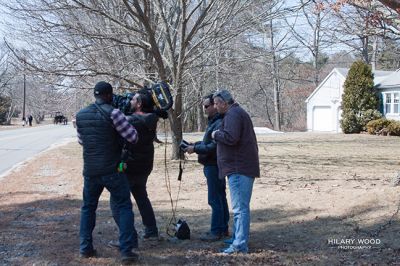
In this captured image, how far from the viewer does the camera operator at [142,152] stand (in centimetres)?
588

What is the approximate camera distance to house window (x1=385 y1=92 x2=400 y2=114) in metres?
34.9

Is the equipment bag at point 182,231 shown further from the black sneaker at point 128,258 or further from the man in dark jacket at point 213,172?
the black sneaker at point 128,258

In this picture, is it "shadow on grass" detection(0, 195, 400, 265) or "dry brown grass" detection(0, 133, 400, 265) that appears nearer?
"shadow on grass" detection(0, 195, 400, 265)

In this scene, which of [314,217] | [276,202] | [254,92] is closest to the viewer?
[314,217]

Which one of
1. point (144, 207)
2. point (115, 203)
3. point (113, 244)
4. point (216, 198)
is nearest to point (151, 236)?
point (144, 207)

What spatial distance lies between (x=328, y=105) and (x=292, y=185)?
33.0 meters

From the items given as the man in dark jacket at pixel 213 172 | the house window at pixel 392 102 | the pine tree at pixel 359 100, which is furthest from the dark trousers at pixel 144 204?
the house window at pixel 392 102

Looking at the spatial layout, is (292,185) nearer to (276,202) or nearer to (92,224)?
(276,202)

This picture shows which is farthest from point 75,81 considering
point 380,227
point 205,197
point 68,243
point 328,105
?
point 328,105

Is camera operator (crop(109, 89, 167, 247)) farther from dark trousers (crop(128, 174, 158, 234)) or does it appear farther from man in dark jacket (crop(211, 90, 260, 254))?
man in dark jacket (crop(211, 90, 260, 254))

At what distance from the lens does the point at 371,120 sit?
113 ft

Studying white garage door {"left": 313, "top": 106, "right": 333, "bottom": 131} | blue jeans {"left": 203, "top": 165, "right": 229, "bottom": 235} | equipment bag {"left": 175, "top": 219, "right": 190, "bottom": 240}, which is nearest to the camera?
blue jeans {"left": 203, "top": 165, "right": 229, "bottom": 235}

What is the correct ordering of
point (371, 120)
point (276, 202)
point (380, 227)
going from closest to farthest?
1. point (380, 227)
2. point (276, 202)
3. point (371, 120)

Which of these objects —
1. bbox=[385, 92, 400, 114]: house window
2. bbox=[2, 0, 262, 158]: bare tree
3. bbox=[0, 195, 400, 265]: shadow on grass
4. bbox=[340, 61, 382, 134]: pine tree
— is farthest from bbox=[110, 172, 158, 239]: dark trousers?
bbox=[385, 92, 400, 114]: house window
